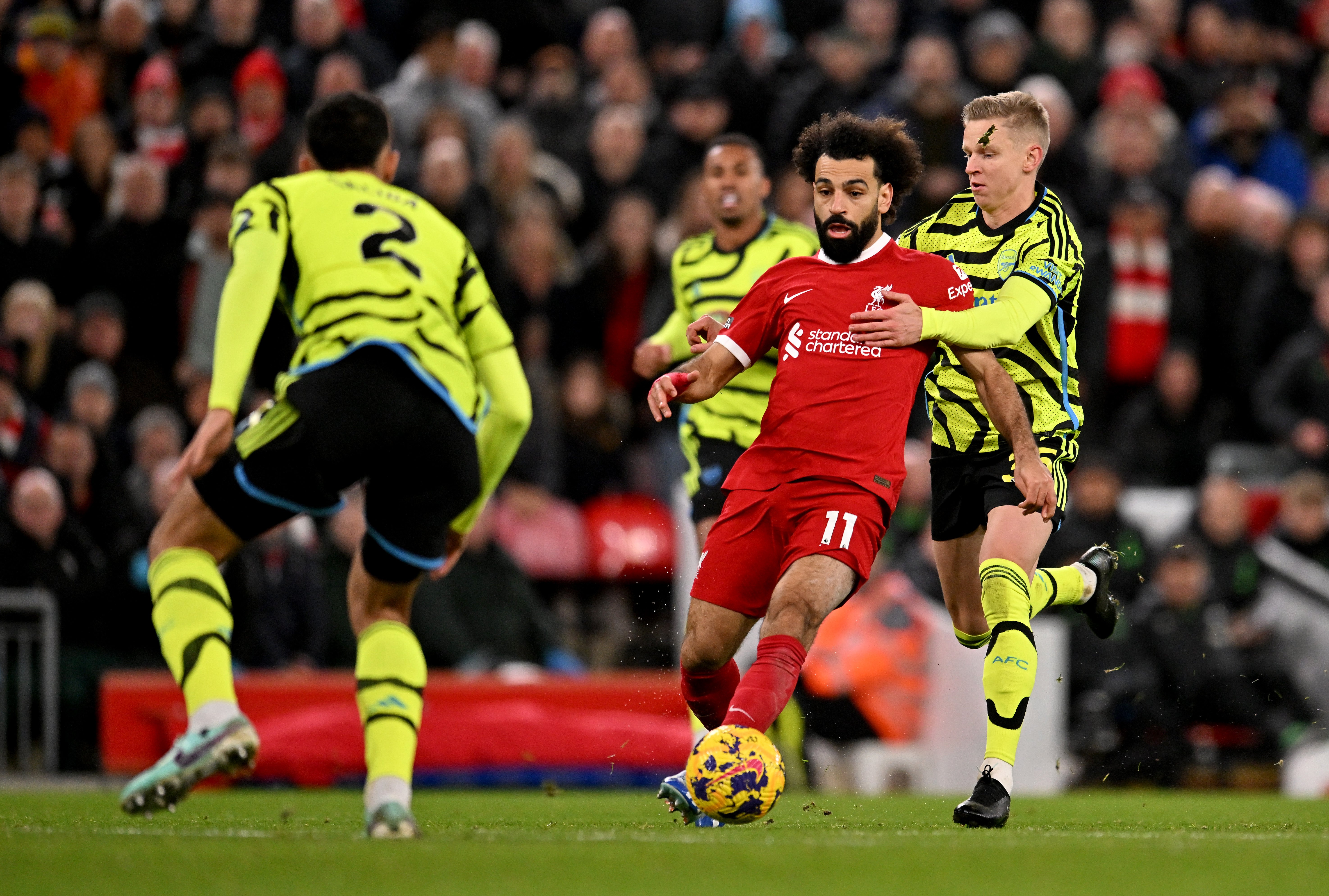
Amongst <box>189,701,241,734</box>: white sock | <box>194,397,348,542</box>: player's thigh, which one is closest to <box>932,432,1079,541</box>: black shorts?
<box>194,397,348,542</box>: player's thigh

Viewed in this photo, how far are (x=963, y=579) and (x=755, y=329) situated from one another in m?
1.46

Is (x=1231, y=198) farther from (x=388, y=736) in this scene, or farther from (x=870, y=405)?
(x=388, y=736)

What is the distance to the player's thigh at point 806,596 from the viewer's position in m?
6.12

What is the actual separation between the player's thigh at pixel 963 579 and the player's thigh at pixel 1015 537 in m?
0.28

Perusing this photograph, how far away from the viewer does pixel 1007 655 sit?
22.5 ft

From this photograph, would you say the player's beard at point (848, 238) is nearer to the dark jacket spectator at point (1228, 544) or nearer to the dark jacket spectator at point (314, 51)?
the dark jacket spectator at point (1228, 544)

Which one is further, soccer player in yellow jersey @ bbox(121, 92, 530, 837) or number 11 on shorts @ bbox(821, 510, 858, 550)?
number 11 on shorts @ bbox(821, 510, 858, 550)

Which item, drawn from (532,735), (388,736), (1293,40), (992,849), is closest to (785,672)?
(992,849)

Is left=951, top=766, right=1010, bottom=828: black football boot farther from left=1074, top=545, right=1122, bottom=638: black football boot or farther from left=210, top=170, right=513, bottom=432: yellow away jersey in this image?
left=210, top=170, right=513, bottom=432: yellow away jersey

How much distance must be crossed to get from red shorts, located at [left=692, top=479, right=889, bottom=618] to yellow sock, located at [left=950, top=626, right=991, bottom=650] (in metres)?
1.14

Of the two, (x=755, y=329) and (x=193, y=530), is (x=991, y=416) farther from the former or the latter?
(x=193, y=530)

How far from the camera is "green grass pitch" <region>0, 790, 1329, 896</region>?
15.5 feet

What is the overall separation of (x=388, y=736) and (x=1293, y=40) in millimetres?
14033

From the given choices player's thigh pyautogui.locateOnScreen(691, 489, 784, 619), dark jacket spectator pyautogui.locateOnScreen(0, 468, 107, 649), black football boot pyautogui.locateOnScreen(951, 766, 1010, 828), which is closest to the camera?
player's thigh pyautogui.locateOnScreen(691, 489, 784, 619)
